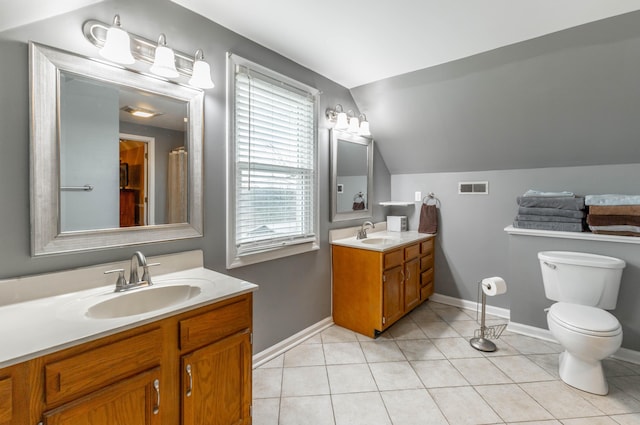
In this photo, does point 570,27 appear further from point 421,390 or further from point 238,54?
point 421,390

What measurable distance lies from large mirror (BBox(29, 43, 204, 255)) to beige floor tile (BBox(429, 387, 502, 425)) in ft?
5.70

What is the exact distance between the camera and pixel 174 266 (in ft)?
5.46

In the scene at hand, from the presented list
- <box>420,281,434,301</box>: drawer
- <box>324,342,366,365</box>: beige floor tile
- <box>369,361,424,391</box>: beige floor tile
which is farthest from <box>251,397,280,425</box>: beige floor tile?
<box>420,281,434,301</box>: drawer

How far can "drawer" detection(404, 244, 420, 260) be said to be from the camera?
2809 mm

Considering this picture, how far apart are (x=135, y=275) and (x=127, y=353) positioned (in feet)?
1.56

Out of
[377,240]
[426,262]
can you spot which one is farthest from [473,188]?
[377,240]

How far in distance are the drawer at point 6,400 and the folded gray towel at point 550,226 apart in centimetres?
321

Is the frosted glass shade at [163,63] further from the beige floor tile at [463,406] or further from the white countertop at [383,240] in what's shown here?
the beige floor tile at [463,406]

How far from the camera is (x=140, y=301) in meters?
1.42

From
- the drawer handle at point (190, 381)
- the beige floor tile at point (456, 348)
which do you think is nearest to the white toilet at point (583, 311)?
the beige floor tile at point (456, 348)

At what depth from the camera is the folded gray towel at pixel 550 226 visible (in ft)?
8.00

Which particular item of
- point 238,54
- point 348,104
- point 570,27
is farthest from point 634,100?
point 238,54

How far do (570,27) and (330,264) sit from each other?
232 cm

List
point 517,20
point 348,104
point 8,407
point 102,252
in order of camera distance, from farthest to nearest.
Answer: point 348,104 → point 517,20 → point 102,252 → point 8,407
